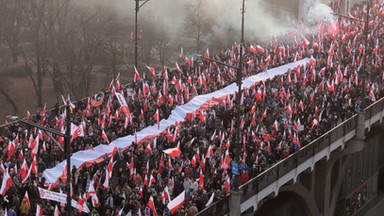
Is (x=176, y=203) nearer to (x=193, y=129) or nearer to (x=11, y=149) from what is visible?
(x=193, y=129)

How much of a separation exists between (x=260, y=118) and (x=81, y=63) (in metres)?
27.5

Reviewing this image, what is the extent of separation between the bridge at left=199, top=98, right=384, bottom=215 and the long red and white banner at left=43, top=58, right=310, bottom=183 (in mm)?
5463

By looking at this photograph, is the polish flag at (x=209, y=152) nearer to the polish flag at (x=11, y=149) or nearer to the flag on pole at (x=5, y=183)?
the polish flag at (x=11, y=149)

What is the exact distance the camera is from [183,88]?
37.0 m

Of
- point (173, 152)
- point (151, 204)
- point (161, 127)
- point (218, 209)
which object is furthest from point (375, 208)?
point (151, 204)

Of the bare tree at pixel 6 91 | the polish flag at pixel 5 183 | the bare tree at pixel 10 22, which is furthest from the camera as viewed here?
the bare tree at pixel 10 22

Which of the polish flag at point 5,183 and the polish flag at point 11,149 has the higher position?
the polish flag at point 5,183

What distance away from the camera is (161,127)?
32.1 metres

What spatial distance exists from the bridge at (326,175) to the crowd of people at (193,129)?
459 millimetres

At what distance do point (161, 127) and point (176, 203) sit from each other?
363 inches

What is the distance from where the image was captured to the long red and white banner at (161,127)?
1080 inches

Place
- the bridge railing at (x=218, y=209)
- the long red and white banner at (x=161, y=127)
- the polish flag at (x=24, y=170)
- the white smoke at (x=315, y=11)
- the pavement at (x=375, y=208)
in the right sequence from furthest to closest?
the white smoke at (x=315, y=11) < the pavement at (x=375, y=208) < the long red and white banner at (x=161, y=127) < the polish flag at (x=24, y=170) < the bridge railing at (x=218, y=209)

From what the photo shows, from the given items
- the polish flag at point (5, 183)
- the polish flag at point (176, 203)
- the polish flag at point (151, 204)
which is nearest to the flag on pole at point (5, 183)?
the polish flag at point (5, 183)

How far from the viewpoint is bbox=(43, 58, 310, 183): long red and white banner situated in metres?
27.4
